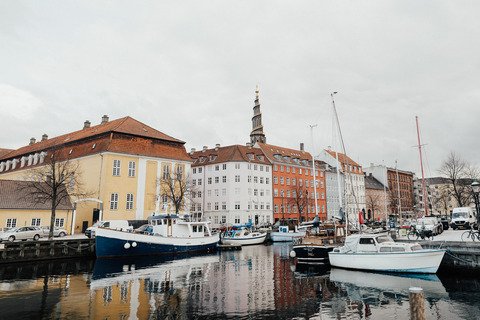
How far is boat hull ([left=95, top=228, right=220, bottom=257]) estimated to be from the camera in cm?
3005

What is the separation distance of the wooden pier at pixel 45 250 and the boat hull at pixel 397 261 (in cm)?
2405

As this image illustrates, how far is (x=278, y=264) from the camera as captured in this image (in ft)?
89.0

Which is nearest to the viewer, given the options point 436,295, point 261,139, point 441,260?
point 436,295

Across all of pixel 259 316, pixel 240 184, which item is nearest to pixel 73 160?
pixel 240 184

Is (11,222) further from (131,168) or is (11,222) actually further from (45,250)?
(131,168)

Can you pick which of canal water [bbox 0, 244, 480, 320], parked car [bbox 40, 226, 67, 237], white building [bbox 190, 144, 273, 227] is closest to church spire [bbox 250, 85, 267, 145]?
white building [bbox 190, 144, 273, 227]

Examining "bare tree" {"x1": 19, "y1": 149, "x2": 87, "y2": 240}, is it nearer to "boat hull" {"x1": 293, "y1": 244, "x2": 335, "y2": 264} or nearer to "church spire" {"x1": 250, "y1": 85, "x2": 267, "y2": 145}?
"boat hull" {"x1": 293, "y1": 244, "x2": 335, "y2": 264}

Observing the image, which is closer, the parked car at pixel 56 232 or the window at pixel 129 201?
the parked car at pixel 56 232

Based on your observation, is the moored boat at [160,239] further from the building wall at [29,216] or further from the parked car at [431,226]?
the parked car at [431,226]

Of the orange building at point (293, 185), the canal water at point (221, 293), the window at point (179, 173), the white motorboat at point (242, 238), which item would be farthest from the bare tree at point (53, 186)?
the orange building at point (293, 185)

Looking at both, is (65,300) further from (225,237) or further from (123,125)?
(123,125)

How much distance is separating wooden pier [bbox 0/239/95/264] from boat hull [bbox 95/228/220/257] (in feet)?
6.35

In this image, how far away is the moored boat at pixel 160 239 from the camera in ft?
99.1

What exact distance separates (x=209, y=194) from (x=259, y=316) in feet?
194
